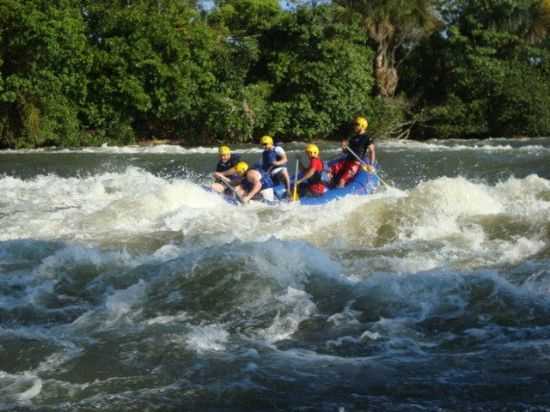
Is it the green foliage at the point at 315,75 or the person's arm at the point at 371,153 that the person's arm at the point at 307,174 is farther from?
the green foliage at the point at 315,75

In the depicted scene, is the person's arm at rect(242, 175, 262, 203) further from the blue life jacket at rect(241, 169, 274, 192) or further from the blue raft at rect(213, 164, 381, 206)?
the blue raft at rect(213, 164, 381, 206)

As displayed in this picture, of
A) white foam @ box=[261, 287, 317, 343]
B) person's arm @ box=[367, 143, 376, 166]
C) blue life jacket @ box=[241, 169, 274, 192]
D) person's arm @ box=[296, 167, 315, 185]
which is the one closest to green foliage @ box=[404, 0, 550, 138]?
person's arm @ box=[367, 143, 376, 166]

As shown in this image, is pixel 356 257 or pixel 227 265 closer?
pixel 227 265

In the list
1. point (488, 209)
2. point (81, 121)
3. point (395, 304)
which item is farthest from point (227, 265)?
point (81, 121)

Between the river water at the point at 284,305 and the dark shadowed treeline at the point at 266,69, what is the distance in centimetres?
1374

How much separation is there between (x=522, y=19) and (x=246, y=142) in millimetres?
12315

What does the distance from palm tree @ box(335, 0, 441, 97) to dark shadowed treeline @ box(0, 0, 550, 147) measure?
57 mm

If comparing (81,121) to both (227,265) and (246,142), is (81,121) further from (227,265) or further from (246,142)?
(227,265)

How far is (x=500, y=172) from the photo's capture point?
16.9 metres

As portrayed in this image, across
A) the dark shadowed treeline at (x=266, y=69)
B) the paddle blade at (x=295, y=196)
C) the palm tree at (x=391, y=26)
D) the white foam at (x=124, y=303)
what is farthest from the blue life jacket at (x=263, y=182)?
the palm tree at (x=391, y=26)

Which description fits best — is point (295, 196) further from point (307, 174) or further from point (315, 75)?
point (315, 75)

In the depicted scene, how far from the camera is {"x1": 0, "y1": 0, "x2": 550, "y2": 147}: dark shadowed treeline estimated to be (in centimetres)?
2458

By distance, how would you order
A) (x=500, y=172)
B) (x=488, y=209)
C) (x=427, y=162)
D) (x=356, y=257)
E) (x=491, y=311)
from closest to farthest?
(x=491, y=311) → (x=356, y=257) → (x=488, y=209) → (x=500, y=172) → (x=427, y=162)

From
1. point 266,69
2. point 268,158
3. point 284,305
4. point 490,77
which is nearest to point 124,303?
point 284,305
